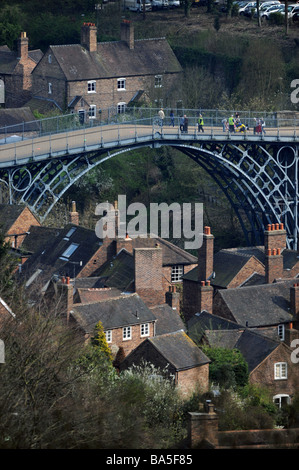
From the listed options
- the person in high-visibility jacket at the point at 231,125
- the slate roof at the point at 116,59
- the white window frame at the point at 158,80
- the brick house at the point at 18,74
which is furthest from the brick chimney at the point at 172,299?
the white window frame at the point at 158,80

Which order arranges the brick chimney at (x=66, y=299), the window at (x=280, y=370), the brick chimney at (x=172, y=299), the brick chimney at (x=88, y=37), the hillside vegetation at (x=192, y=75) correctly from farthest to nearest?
1. the brick chimney at (x=88, y=37)
2. the hillside vegetation at (x=192, y=75)
3. the brick chimney at (x=172, y=299)
4. the brick chimney at (x=66, y=299)
5. the window at (x=280, y=370)

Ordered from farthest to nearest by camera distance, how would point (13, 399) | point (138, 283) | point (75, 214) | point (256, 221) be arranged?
point (256, 221) < point (75, 214) < point (138, 283) < point (13, 399)

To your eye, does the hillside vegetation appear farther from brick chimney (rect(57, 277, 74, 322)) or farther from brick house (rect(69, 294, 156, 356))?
brick chimney (rect(57, 277, 74, 322))

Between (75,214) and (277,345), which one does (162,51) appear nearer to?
Answer: (75,214)

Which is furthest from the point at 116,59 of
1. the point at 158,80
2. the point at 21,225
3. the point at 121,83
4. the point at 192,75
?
the point at 21,225

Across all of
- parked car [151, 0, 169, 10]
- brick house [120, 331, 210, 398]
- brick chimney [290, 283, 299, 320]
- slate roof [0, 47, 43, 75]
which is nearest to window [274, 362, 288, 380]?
brick house [120, 331, 210, 398]

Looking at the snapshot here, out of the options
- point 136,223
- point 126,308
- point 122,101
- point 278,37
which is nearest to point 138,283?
point 126,308

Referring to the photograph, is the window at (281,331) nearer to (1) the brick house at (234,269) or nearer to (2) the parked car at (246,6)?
(1) the brick house at (234,269)
